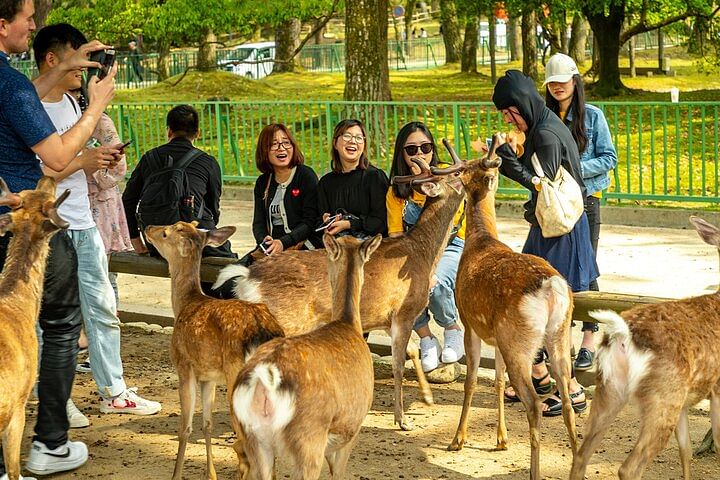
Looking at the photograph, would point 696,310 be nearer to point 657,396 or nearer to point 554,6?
point 657,396

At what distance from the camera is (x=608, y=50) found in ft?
87.8

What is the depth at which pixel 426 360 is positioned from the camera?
25.9 feet

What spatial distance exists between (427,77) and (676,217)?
24836mm

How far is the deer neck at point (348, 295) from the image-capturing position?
18.1 feet

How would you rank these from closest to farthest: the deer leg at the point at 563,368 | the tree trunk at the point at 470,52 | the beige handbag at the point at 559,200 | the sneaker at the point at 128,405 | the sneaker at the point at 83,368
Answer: the deer leg at the point at 563,368 → the beige handbag at the point at 559,200 → the sneaker at the point at 128,405 → the sneaker at the point at 83,368 → the tree trunk at the point at 470,52

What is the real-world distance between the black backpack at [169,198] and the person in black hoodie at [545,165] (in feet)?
7.22

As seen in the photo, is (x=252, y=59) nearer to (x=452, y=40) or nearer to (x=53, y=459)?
(x=452, y=40)

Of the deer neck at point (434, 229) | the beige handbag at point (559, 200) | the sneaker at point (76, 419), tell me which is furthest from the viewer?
the deer neck at point (434, 229)

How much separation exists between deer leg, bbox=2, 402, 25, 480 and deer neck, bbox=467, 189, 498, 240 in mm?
3020

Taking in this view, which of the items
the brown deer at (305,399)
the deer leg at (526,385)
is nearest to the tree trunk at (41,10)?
the deer leg at (526,385)

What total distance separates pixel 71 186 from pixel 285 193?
193cm

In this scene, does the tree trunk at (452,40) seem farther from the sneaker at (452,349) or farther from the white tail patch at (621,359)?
the white tail patch at (621,359)

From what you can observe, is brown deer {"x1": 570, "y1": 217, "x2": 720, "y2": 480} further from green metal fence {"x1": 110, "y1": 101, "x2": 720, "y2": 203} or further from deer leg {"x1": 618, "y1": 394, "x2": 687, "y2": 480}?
green metal fence {"x1": 110, "y1": 101, "x2": 720, "y2": 203}

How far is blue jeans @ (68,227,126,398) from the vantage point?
6.62 metres
